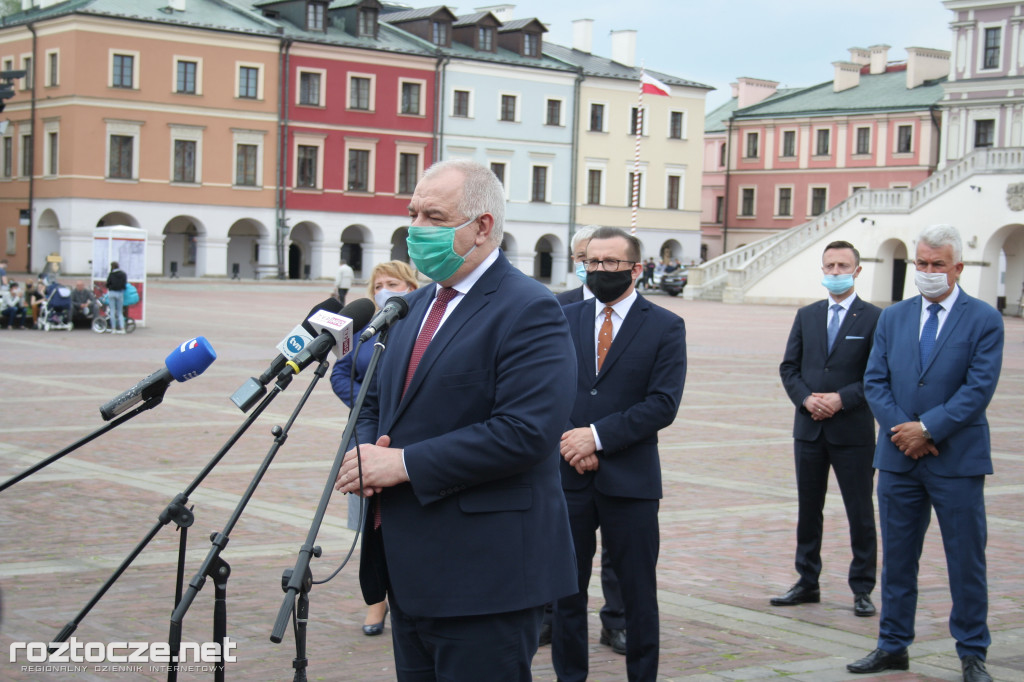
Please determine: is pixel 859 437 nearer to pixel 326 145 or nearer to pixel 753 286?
pixel 753 286

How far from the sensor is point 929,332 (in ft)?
20.0

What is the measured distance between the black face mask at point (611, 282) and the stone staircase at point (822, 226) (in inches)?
1924

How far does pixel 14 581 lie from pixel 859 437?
482 centimetres

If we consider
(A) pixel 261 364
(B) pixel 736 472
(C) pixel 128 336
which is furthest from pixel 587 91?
(B) pixel 736 472

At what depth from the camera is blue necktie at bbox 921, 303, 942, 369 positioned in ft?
20.0

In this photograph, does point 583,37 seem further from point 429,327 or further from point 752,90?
point 429,327

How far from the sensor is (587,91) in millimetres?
68250

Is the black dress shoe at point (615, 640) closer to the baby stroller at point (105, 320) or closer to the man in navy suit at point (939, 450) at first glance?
the man in navy suit at point (939, 450)

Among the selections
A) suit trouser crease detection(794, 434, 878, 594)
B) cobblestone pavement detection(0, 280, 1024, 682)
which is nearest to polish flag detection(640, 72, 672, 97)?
cobblestone pavement detection(0, 280, 1024, 682)

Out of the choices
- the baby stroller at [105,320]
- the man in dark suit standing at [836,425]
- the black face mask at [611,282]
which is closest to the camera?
the black face mask at [611,282]

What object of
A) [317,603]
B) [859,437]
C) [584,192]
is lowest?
[317,603]

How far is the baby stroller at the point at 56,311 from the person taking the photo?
2805cm

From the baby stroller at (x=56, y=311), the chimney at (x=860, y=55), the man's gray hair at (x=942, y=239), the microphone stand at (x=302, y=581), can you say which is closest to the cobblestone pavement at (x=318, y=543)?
the microphone stand at (x=302, y=581)

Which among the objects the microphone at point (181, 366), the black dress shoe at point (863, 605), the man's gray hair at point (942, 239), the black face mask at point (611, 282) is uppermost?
the man's gray hair at point (942, 239)
